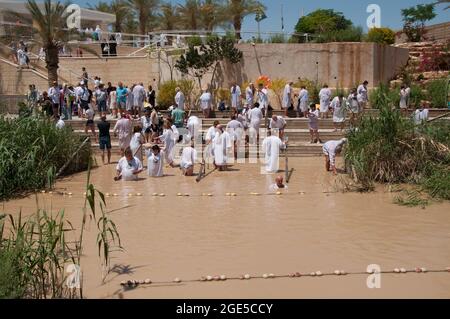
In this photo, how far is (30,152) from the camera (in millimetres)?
12500

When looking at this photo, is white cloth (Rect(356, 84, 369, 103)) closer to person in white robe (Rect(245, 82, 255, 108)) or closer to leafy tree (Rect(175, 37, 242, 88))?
person in white robe (Rect(245, 82, 255, 108))

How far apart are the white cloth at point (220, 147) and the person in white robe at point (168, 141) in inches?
50.2

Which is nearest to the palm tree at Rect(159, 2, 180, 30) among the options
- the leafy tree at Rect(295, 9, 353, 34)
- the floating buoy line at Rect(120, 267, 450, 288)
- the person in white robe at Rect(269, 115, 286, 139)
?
the leafy tree at Rect(295, 9, 353, 34)

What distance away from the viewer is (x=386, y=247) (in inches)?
321

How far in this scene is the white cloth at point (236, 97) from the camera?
22.0m

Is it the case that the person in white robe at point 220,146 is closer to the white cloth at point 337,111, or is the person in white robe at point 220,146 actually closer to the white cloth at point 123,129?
the white cloth at point 123,129

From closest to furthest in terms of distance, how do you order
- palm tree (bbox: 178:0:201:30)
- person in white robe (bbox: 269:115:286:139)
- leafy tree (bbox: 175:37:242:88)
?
person in white robe (bbox: 269:115:286:139) → leafy tree (bbox: 175:37:242:88) → palm tree (bbox: 178:0:201:30)

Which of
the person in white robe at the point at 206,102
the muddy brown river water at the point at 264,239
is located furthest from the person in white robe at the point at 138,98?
the muddy brown river water at the point at 264,239

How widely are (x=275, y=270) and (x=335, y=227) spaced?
2.43m

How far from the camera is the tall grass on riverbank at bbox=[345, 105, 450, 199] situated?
12.2 m

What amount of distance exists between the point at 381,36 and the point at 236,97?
11.0 metres
